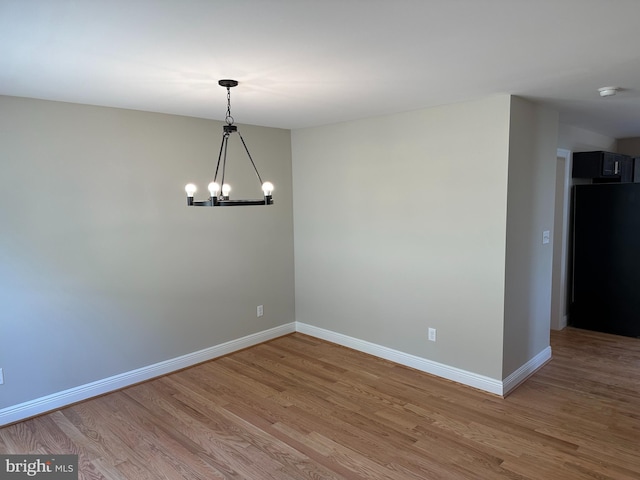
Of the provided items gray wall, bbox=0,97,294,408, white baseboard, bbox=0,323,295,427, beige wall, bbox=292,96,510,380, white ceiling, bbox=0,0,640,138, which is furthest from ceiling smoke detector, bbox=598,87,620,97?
white baseboard, bbox=0,323,295,427

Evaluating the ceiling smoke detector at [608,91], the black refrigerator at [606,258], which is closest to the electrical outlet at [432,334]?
the ceiling smoke detector at [608,91]

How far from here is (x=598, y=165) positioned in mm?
4770

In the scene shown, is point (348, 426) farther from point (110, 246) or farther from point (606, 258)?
point (606, 258)

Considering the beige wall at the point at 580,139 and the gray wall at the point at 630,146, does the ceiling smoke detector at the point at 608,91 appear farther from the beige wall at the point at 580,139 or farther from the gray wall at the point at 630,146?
the gray wall at the point at 630,146

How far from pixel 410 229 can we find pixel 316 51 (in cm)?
214

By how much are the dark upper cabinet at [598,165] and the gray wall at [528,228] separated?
4.42ft

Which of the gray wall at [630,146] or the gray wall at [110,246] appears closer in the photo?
the gray wall at [110,246]

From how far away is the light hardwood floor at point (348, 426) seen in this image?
8.34 feet

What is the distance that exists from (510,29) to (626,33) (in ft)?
1.84

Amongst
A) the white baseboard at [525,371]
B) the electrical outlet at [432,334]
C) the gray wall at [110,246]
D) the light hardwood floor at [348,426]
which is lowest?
the light hardwood floor at [348,426]

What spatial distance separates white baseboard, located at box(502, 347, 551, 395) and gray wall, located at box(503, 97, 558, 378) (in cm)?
5

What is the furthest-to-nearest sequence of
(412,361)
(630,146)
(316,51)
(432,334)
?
(630,146) → (412,361) → (432,334) → (316,51)

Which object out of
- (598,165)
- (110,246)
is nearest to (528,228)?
(598,165)

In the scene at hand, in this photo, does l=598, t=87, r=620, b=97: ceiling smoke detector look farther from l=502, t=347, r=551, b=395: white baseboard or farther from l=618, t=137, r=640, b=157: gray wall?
l=618, t=137, r=640, b=157: gray wall
